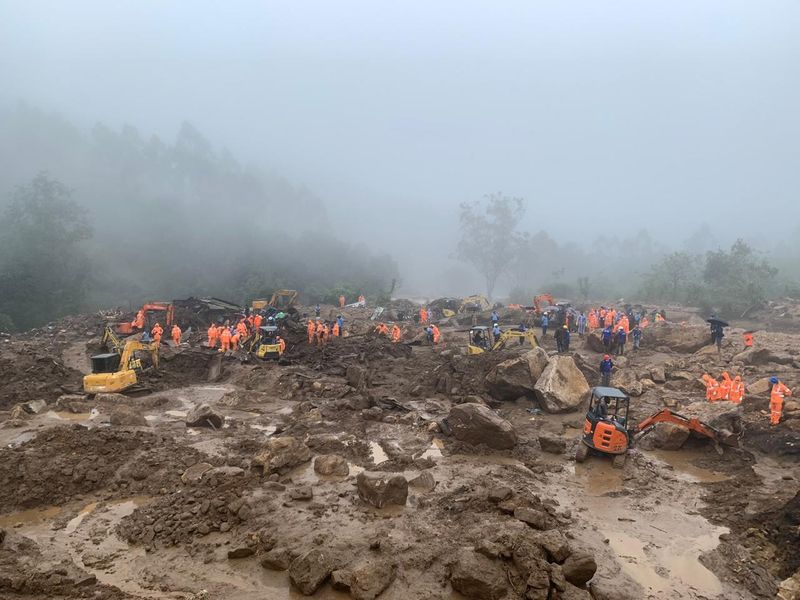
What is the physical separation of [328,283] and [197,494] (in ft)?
183

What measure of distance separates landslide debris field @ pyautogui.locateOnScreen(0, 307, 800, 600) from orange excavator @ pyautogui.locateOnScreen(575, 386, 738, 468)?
1.21 ft

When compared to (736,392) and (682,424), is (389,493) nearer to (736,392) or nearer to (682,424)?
(682,424)

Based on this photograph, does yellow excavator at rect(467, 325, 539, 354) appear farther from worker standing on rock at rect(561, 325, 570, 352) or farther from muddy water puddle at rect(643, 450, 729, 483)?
muddy water puddle at rect(643, 450, 729, 483)

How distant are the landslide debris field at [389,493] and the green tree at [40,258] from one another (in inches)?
936

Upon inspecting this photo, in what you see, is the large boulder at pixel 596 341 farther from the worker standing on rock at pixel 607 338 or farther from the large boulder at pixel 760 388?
the large boulder at pixel 760 388

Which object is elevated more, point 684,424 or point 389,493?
point 684,424

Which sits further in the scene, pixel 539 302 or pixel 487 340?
pixel 539 302

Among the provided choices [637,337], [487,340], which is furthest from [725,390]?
[487,340]

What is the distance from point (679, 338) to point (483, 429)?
15877 millimetres

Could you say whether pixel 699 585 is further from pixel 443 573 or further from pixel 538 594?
pixel 443 573

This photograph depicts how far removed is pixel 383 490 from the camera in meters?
8.85

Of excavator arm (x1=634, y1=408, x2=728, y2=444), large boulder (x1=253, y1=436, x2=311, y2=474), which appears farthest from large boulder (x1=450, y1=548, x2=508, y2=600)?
excavator arm (x1=634, y1=408, x2=728, y2=444)

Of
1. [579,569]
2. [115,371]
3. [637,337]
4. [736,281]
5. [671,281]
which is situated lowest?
[115,371]

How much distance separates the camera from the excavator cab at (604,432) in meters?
10.9
